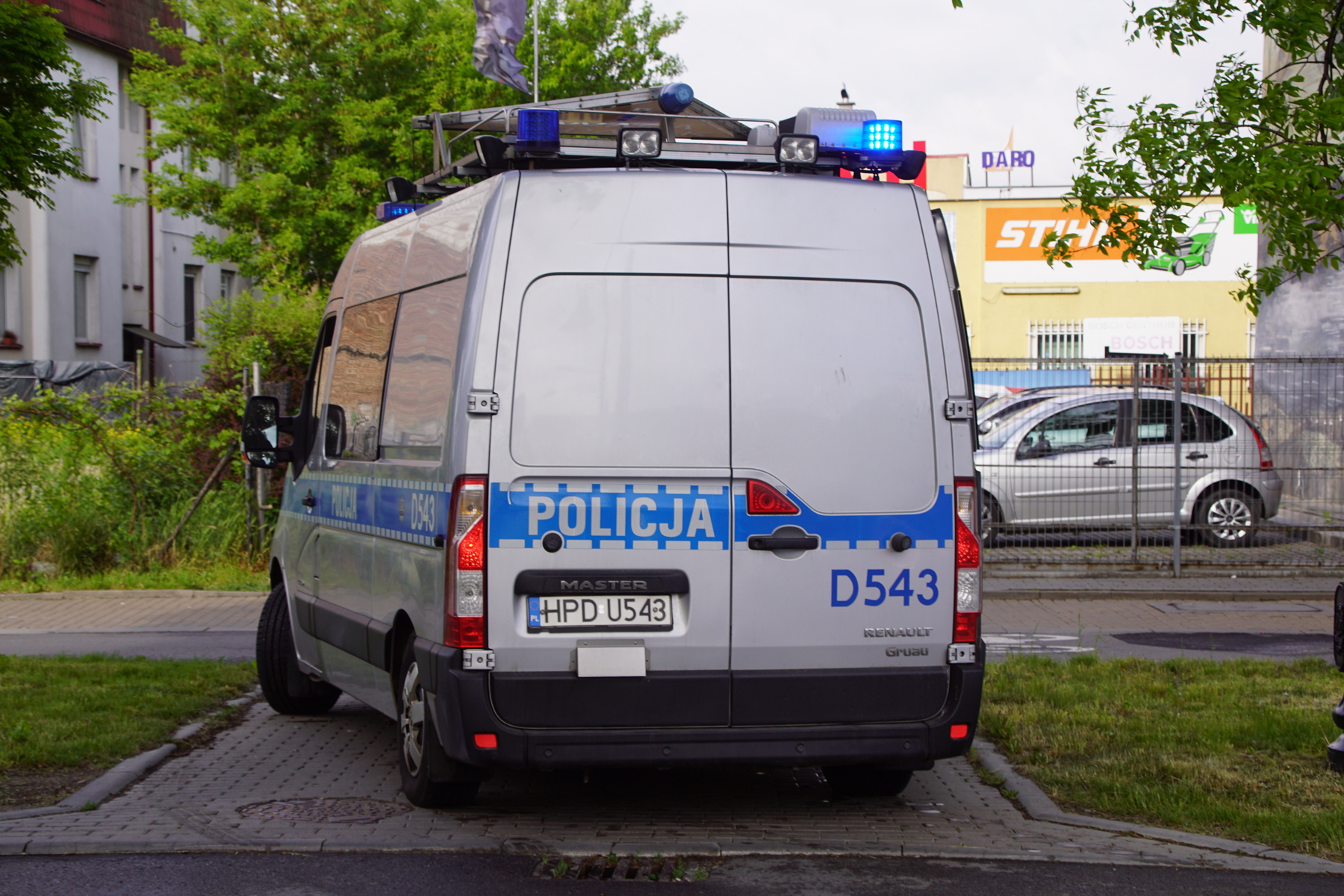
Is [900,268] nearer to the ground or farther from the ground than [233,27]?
nearer to the ground

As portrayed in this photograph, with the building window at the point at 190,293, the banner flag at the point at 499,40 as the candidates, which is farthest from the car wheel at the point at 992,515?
the building window at the point at 190,293

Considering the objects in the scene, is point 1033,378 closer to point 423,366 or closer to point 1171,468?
point 1171,468

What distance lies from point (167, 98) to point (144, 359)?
8402 millimetres

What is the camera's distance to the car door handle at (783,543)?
5.12m

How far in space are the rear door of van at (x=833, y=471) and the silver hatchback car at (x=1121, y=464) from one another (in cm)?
902

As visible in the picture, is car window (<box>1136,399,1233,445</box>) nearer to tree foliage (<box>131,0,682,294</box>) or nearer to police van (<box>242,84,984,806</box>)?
police van (<box>242,84,984,806</box>)

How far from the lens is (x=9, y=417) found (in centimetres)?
1461

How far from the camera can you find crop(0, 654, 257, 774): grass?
6637 mm

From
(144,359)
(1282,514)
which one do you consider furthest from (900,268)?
(144,359)

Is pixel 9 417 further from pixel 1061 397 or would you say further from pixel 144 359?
pixel 144 359

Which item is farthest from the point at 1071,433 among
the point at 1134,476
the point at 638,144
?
the point at 638,144

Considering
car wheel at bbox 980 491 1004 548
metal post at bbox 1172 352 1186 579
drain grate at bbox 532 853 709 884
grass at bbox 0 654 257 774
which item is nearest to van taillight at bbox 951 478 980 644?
drain grate at bbox 532 853 709 884

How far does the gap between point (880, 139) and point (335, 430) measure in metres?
2.79

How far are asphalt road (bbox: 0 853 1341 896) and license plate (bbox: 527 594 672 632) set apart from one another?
82 cm
